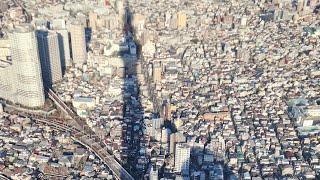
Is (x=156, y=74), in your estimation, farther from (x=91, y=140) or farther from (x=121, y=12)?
(x=121, y=12)

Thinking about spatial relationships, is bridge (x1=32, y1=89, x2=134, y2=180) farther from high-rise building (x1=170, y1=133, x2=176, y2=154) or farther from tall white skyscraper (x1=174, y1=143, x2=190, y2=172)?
high-rise building (x1=170, y1=133, x2=176, y2=154)

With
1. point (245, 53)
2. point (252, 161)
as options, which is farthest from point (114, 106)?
point (245, 53)

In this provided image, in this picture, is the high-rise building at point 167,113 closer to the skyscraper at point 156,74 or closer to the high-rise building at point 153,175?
the skyscraper at point 156,74

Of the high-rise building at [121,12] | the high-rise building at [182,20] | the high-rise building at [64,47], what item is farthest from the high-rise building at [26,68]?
the high-rise building at [182,20]

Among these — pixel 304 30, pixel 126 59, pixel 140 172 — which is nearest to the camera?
pixel 140 172

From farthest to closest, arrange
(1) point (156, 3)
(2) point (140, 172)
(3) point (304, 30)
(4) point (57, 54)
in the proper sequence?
(1) point (156, 3)
(3) point (304, 30)
(4) point (57, 54)
(2) point (140, 172)

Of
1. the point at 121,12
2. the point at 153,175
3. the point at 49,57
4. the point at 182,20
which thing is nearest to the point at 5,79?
the point at 49,57

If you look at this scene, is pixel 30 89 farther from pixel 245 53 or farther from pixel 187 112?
pixel 245 53
